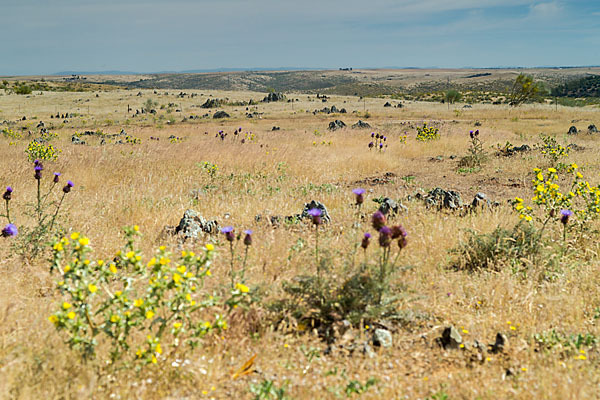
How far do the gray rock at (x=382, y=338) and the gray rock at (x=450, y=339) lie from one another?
0.42m

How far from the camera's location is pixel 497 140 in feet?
53.9

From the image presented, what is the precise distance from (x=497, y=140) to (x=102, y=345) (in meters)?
17.1

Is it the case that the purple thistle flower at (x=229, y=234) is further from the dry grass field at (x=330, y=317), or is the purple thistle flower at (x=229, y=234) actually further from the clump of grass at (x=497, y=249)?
the clump of grass at (x=497, y=249)

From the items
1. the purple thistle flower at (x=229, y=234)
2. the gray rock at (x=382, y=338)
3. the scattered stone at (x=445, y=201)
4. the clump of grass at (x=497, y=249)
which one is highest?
the purple thistle flower at (x=229, y=234)

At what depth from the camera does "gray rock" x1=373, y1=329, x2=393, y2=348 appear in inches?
122

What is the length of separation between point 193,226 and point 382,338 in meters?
3.13

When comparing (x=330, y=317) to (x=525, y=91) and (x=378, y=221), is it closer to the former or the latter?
(x=378, y=221)

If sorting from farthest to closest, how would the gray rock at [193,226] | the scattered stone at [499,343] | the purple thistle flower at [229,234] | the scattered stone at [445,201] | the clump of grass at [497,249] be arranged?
the scattered stone at [445,201]
the gray rock at [193,226]
the clump of grass at [497,249]
the purple thistle flower at [229,234]
the scattered stone at [499,343]

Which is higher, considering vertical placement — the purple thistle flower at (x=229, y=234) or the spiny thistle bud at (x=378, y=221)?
the spiny thistle bud at (x=378, y=221)

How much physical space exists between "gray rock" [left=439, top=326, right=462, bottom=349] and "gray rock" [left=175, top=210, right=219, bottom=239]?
10.7 ft

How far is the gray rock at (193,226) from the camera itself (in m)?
5.20

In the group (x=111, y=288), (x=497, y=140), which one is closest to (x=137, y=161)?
(x=111, y=288)

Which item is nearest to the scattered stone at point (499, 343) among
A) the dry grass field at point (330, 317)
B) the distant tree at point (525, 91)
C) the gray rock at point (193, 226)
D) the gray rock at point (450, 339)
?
the dry grass field at point (330, 317)

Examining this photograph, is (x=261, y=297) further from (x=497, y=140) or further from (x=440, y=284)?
(x=497, y=140)
